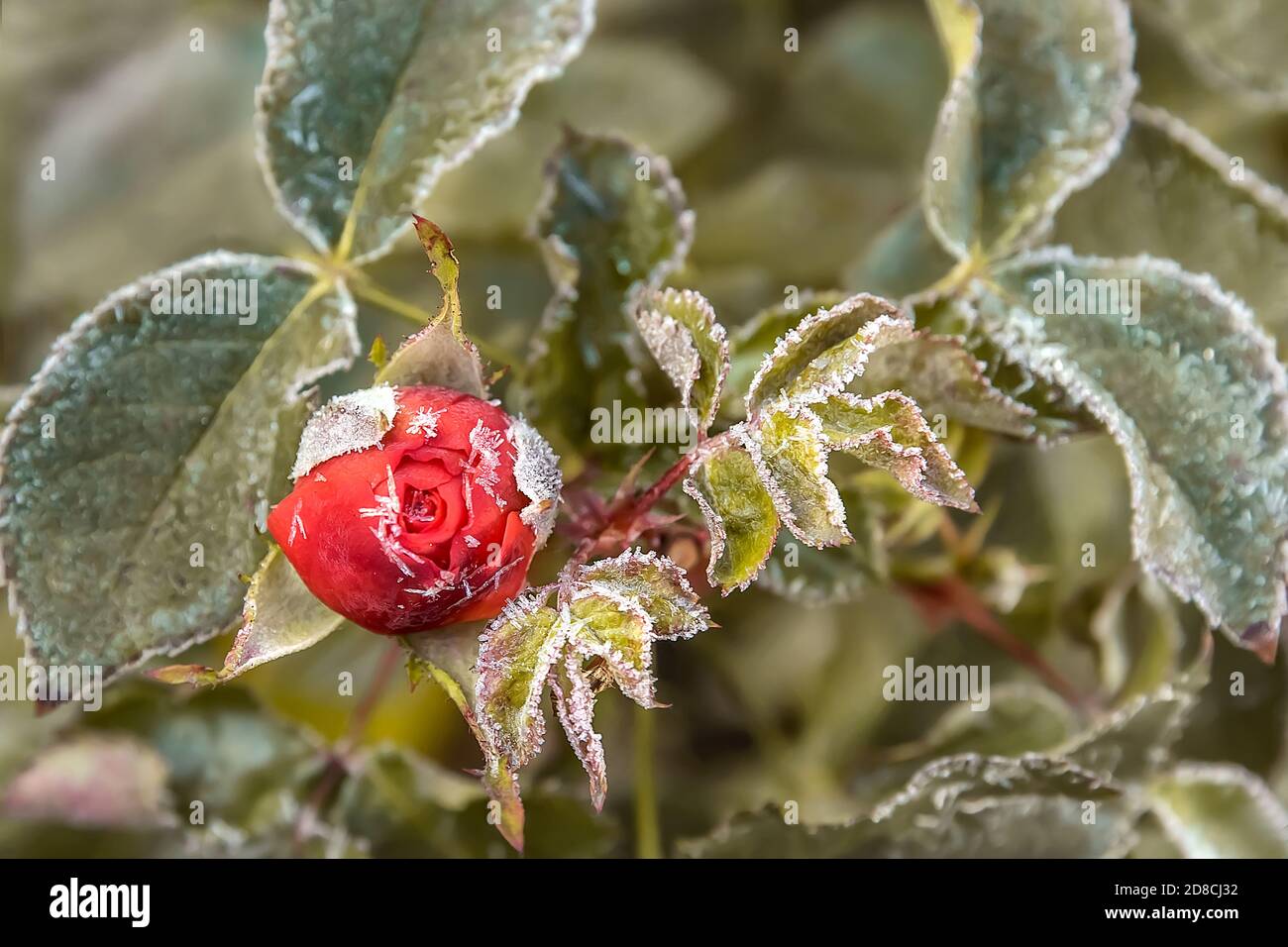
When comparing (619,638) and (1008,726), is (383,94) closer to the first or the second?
(619,638)

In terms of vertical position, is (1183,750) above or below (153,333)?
below

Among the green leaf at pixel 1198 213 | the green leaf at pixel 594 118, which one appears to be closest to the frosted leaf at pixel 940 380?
the green leaf at pixel 1198 213

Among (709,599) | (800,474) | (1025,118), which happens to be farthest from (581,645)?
(1025,118)

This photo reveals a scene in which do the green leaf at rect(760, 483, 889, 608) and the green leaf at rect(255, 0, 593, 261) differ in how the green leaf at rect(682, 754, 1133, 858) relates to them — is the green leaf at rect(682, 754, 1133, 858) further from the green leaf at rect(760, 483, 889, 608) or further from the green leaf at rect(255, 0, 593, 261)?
the green leaf at rect(255, 0, 593, 261)

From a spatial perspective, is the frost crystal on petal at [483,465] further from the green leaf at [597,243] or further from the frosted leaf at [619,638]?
the green leaf at [597,243]

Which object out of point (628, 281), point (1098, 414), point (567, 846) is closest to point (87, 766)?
point (567, 846)
